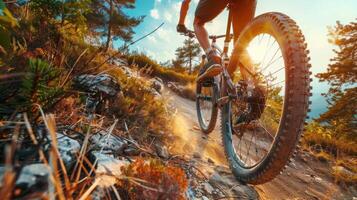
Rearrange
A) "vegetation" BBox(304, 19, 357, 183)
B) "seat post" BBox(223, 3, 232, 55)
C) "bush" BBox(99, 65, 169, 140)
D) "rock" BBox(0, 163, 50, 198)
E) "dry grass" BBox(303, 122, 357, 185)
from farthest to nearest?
"vegetation" BBox(304, 19, 357, 183)
"dry grass" BBox(303, 122, 357, 185)
"seat post" BBox(223, 3, 232, 55)
"bush" BBox(99, 65, 169, 140)
"rock" BBox(0, 163, 50, 198)

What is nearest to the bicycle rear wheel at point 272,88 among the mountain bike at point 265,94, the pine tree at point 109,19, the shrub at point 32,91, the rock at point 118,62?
the mountain bike at point 265,94

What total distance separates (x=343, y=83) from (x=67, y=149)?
1558cm

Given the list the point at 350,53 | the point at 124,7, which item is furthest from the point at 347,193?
the point at 124,7

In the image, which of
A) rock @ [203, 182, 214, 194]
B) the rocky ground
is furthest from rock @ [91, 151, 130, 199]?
rock @ [203, 182, 214, 194]

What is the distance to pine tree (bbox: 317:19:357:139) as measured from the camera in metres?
12.3

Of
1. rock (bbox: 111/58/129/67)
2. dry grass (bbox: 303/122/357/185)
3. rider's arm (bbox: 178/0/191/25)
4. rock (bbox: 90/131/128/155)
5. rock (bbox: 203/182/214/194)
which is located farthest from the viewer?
rock (bbox: 111/58/129/67)

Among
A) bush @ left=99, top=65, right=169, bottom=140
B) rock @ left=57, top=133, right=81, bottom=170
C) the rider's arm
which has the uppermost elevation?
the rider's arm

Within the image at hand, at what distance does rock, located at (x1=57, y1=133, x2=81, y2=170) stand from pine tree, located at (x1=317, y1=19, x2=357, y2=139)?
12660 mm

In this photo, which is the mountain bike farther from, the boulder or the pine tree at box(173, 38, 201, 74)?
the pine tree at box(173, 38, 201, 74)

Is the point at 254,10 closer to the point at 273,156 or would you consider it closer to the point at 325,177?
the point at 273,156

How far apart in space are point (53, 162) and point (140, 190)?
1.98 ft

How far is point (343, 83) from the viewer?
45.7ft

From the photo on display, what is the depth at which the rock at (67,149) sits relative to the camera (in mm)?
1174

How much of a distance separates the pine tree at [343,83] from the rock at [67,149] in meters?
12.7
